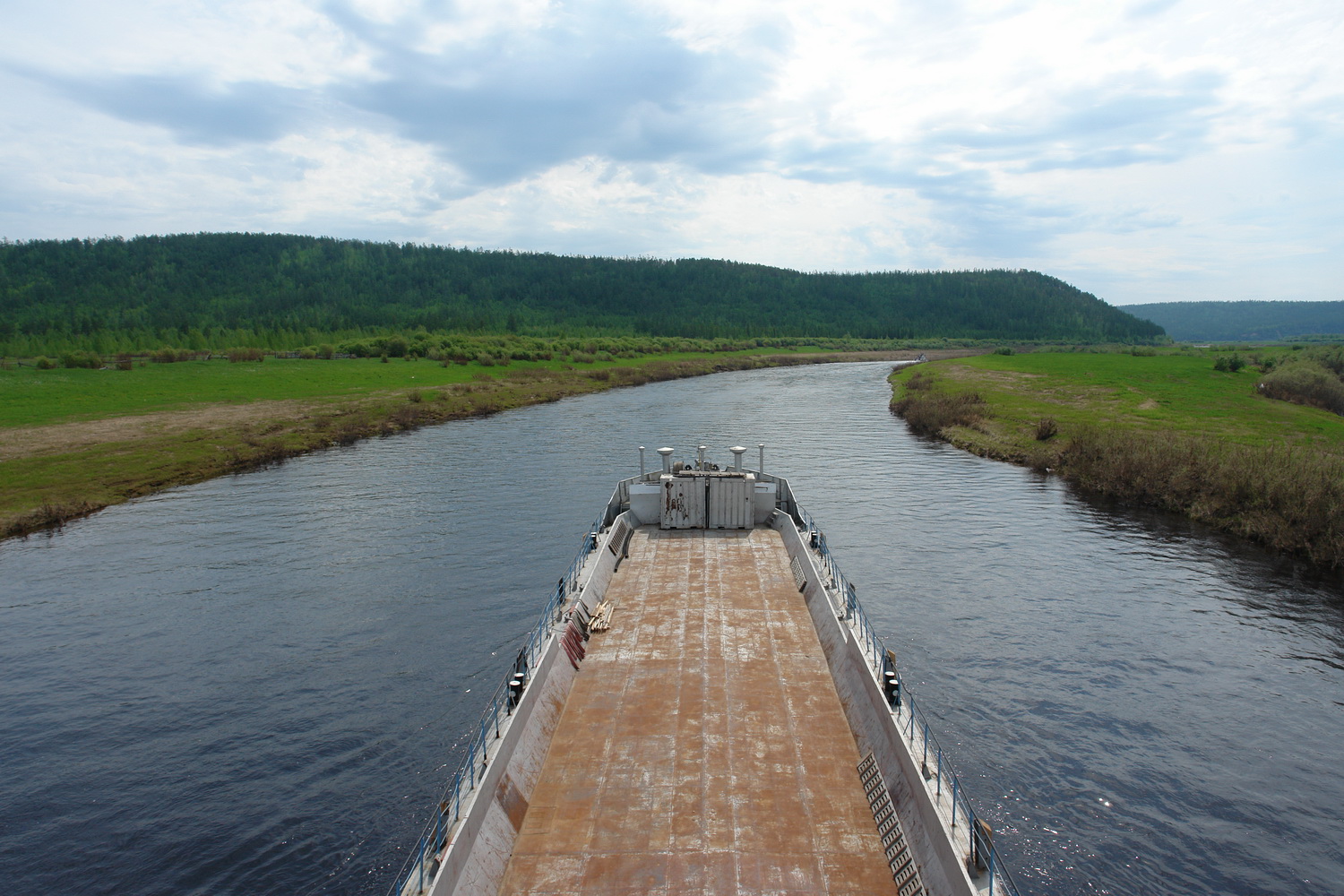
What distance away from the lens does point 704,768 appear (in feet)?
43.1

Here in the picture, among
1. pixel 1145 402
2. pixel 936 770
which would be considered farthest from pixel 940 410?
pixel 936 770

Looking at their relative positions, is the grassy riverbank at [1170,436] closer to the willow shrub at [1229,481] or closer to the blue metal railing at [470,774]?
the willow shrub at [1229,481]

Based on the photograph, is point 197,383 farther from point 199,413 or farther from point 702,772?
point 702,772

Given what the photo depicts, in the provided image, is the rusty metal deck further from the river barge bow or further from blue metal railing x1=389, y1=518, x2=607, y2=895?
blue metal railing x1=389, y1=518, x2=607, y2=895

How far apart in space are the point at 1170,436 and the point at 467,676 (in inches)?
1832

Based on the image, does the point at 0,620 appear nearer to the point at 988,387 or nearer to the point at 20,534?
the point at 20,534

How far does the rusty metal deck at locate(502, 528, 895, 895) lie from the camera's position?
10758 mm

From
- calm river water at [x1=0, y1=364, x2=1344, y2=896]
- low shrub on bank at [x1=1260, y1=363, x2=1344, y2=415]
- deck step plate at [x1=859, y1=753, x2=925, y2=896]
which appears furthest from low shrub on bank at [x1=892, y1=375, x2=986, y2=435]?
deck step plate at [x1=859, y1=753, x2=925, y2=896]

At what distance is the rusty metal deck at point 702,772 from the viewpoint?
1076cm

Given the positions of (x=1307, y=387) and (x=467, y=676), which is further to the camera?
(x=1307, y=387)

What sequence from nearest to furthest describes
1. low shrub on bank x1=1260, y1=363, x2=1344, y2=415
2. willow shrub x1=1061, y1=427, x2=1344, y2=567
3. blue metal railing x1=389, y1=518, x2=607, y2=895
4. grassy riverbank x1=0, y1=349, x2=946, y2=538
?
1. blue metal railing x1=389, y1=518, x2=607, y2=895
2. willow shrub x1=1061, y1=427, x2=1344, y2=567
3. grassy riverbank x1=0, y1=349, x2=946, y2=538
4. low shrub on bank x1=1260, y1=363, x2=1344, y2=415

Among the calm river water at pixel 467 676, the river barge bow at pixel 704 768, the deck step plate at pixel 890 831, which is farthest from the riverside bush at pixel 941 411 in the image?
the deck step plate at pixel 890 831

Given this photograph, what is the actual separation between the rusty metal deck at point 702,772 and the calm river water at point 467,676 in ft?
A: 17.2

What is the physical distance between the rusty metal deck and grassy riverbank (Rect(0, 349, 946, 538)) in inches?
1567
